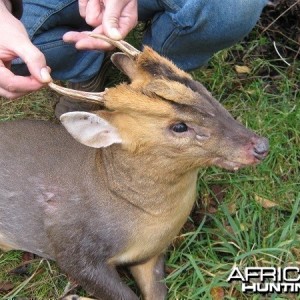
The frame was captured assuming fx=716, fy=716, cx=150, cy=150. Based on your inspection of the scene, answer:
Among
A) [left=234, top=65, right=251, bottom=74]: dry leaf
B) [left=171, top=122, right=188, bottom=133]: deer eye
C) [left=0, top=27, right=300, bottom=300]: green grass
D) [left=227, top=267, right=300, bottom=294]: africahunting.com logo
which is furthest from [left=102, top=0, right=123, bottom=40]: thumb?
[left=234, top=65, right=251, bottom=74]: dry leaf

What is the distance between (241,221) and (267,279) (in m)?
0.35

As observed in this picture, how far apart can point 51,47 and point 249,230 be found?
1.26 m

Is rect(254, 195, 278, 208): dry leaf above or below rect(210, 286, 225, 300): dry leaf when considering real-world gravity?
above

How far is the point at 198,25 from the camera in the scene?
3230 millimetres

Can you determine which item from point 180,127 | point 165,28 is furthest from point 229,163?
point 165,28

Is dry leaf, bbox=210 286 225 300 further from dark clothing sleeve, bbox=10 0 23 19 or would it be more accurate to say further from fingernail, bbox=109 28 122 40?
dark clothing sleeve, bbox=10 0 23 19

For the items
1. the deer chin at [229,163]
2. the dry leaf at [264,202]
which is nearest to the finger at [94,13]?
the deer chin at [229,163]

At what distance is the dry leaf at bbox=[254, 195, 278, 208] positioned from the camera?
10.8ft

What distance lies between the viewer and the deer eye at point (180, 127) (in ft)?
8.52

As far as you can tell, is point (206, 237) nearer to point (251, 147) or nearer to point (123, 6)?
point (251, 147)

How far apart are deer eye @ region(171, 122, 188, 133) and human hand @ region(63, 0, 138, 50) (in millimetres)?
413

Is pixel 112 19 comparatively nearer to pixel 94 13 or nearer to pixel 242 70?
pixel 94 13

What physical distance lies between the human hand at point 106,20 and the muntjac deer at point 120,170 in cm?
6

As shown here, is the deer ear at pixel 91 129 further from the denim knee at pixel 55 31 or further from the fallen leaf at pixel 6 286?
the fallen leaf at pixel 6 286
